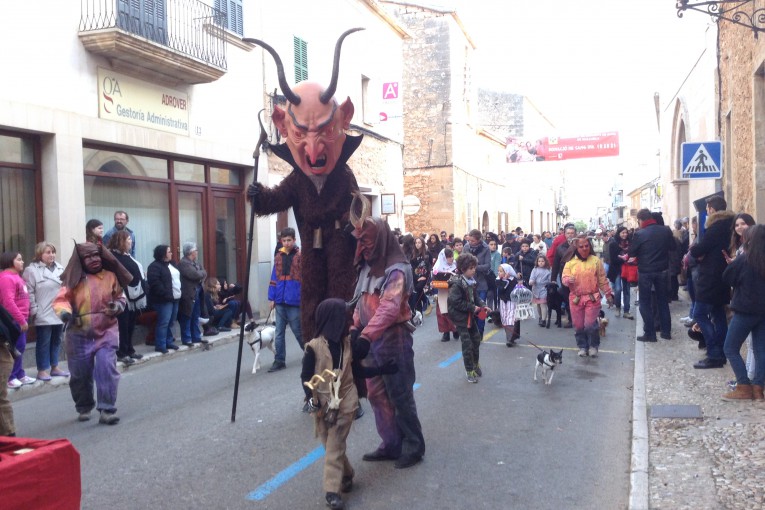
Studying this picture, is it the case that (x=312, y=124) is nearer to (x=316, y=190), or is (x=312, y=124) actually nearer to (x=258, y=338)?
(x=316, y=190)

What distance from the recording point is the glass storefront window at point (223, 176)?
14414 millimetres

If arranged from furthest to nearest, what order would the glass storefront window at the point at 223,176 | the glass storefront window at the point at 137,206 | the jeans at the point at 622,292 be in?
the glass storefront window at the point at 223,176 → the jeans at the point at 622,292 → the glass storefront window at the point at 137,206

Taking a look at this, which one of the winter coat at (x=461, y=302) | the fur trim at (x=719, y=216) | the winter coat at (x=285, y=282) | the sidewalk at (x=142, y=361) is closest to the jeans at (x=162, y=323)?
the sidewalk at (x=142, y=361)

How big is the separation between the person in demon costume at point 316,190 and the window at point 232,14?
8.96 metres

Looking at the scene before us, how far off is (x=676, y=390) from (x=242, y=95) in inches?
421

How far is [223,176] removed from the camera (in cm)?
1479

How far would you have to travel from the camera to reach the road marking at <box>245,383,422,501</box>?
4773 mm

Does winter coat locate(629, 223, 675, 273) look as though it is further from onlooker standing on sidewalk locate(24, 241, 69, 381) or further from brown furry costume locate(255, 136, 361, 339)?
onlooker standing on sidewalk locate(24, 241, 69, 381)

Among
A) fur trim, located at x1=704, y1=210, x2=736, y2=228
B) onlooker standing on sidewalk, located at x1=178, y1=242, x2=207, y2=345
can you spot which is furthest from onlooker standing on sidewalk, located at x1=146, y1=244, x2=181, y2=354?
fur trim, located at x1=704, y1=210, x2=736, y2=228

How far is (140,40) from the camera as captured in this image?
1088 cm

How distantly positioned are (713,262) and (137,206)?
30.5ft

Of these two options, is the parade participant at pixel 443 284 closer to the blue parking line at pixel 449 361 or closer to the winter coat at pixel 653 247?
the blue parking line at pixel 449 361

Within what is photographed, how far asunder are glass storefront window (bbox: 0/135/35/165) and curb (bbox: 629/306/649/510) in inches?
345

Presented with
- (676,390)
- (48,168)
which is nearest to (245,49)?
(48,168)
